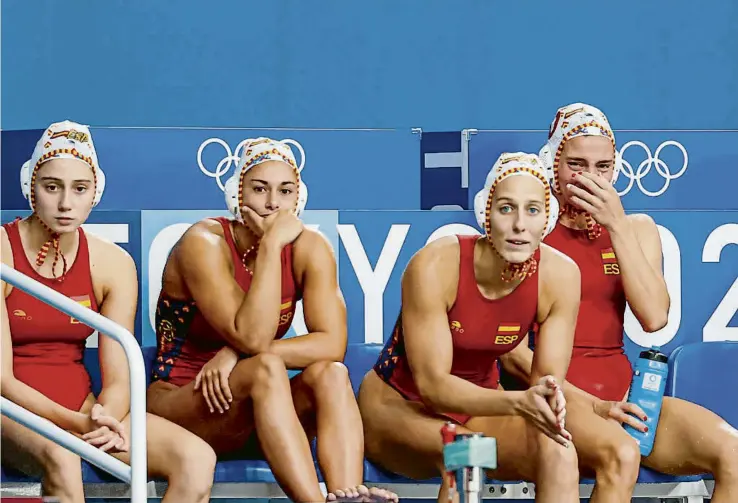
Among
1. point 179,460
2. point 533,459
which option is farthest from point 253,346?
point 533,459

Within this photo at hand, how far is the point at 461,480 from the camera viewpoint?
2.66m

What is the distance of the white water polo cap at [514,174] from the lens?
143 inches

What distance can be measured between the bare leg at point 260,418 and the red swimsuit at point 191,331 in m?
0.07

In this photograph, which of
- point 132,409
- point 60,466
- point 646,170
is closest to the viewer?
point 132,409

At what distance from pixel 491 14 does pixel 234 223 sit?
5.55 ft

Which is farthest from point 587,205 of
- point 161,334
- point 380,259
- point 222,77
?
point 222,77

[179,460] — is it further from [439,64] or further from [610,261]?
[439,64]

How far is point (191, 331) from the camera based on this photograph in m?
3.79

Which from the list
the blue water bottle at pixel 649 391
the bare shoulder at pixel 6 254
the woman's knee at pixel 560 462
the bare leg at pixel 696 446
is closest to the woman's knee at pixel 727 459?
the bare leg at pixel 696 446

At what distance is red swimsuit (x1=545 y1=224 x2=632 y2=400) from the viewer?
12.8ft

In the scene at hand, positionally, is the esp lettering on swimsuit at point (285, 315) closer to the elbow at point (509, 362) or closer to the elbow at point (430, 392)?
the elbow at point (430, 392)

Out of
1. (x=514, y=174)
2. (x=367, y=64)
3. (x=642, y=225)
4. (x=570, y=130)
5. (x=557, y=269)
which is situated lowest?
(x=557, y=269)

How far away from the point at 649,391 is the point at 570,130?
29.5 inches

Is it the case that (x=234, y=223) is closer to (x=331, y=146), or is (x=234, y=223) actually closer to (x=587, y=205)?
(x=331, y=146)
